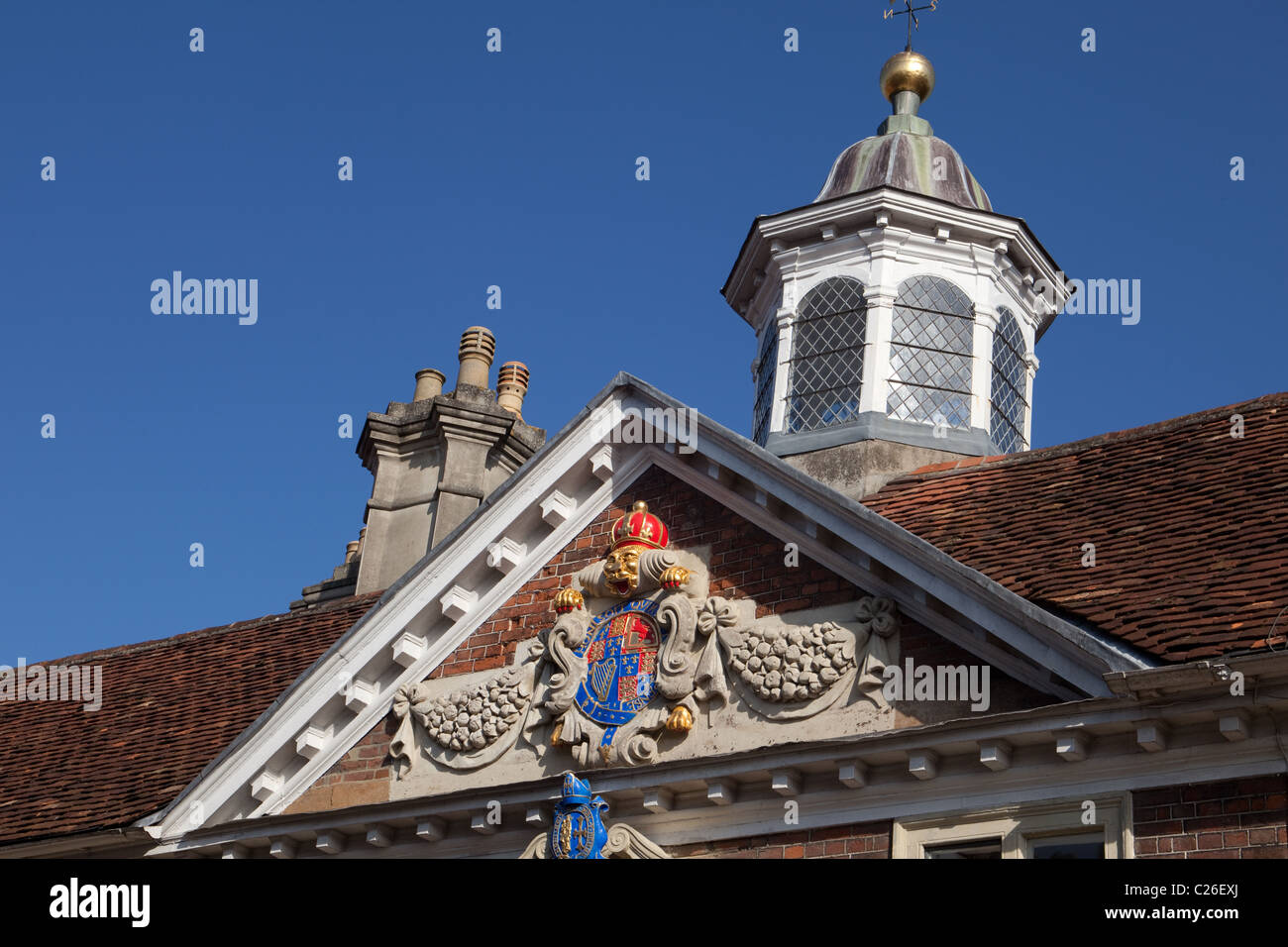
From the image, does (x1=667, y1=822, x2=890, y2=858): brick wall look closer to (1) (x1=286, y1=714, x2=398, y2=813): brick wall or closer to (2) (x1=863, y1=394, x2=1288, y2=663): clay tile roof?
(2) (x1=863, y1=394, x2=1288, y2=663): clay tile roof

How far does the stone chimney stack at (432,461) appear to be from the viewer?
2009 centimetres

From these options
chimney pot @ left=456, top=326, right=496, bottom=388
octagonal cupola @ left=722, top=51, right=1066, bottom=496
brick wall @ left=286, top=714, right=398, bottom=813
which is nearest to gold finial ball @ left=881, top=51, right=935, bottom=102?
octagonal cupola @ left=722, top=51, right=1066, bottom=496

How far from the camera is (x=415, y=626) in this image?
47.1 feet

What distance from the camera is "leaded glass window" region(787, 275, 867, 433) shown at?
58.6 ft

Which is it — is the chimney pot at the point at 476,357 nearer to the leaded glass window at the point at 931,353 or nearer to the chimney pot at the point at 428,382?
the chimney pot at the point at 428,382

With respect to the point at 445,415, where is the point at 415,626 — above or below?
below

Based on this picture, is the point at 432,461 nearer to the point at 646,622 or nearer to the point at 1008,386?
the point at 1008,386

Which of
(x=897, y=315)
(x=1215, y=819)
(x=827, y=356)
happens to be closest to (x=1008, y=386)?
(x=897, y=315)

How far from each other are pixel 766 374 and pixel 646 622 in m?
6.33

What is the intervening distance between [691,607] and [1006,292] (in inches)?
279

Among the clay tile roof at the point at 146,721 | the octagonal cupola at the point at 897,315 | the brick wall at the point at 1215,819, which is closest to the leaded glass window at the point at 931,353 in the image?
the octagonal cupola at the point at 897,315

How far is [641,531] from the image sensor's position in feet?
44.9
